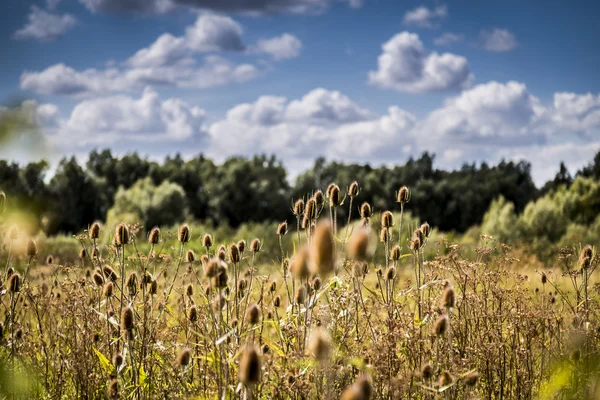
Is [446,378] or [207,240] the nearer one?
[446,378]

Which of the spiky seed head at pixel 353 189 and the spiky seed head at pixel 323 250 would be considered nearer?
the spiky seed head at pixel 323 250

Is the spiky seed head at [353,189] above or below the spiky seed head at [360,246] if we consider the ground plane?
above

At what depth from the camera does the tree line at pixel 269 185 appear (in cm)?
5616

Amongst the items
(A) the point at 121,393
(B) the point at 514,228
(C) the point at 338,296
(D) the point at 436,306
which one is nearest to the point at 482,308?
(D) the point at 436,306

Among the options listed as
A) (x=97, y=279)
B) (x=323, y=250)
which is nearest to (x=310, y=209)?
(x=97, y=279)

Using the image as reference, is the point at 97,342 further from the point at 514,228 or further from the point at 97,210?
the point at 97,210

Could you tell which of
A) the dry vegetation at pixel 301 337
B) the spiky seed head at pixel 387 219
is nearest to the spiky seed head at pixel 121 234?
the dry vegetation at pixel 301 337

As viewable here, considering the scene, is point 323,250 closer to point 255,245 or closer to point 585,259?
point 255,245

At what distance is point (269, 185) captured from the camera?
6506cm

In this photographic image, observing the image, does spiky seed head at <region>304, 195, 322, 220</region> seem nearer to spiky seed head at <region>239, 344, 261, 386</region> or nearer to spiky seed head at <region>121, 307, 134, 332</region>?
spiky seed head at <region>121, 307, 134, 332</region>

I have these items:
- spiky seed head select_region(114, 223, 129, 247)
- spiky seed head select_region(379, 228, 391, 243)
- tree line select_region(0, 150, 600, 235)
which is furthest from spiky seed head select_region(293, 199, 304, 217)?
tree line select_region(0, 150, 600, 235)

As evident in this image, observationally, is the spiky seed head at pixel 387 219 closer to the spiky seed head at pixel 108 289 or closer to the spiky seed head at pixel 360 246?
the spiky seed head at pixel 108 289

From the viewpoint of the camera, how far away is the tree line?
56.2 meters

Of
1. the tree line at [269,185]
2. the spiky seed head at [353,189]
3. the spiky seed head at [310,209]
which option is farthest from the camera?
the tree line at [269,185]
